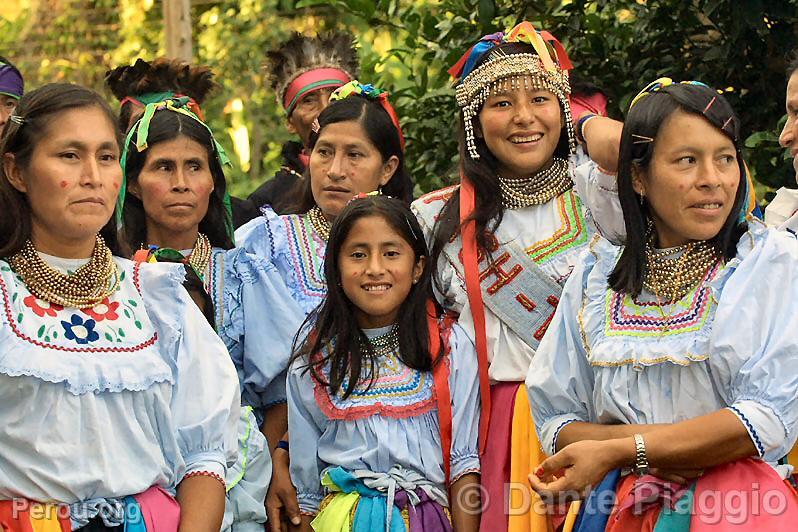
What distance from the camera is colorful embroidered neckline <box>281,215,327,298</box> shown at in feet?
14.6

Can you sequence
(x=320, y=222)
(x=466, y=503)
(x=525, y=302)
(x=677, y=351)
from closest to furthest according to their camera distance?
(x=677, y=351)
(x=466, y=503)
(x=525, y=302)
(x=320, y=222)

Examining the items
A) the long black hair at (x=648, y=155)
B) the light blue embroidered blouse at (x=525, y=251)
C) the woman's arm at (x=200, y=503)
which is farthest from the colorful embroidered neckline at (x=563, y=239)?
the woman's arm at (x=200, y=503)

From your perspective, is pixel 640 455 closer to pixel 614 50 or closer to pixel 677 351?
pixel 677 351

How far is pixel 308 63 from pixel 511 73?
6.44ft

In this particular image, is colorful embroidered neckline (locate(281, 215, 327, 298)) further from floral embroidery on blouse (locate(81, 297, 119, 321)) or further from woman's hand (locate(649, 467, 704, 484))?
woman's hand (locate(649, 467, 704, 484))

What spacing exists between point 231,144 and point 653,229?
10.3m

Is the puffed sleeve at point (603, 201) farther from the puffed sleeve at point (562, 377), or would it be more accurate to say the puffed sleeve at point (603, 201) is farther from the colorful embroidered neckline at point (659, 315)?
the colorful embroidered neckline at point (659, 315)

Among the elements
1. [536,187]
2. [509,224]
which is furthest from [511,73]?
[509,224]

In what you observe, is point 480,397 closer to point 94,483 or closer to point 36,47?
point 94,483

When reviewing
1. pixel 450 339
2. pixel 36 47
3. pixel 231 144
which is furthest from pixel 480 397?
pixel 36 47

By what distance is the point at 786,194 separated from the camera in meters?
4.04

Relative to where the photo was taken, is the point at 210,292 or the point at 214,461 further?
the point at 210,292

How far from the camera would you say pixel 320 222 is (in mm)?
4570

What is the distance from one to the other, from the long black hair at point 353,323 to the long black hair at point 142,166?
27.1 inches
